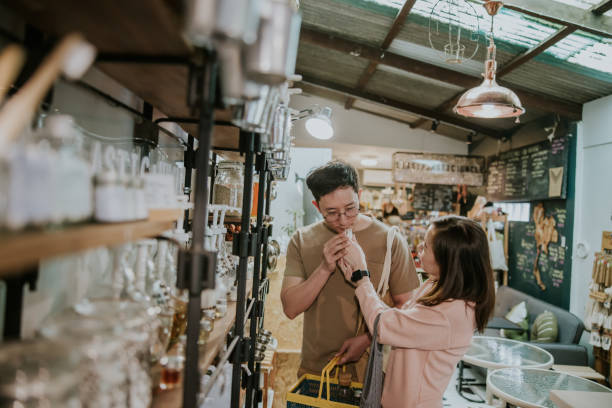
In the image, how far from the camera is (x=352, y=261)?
1.81 metres

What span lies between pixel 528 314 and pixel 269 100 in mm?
5458

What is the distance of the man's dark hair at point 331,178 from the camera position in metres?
1.89

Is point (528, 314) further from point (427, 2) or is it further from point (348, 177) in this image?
point (348, 177)

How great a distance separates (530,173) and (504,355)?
3.14 meters

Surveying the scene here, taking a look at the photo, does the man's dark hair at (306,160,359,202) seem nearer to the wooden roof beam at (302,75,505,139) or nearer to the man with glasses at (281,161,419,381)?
the man with glasses at (281,161,419,381)

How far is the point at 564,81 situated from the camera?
15.0ft

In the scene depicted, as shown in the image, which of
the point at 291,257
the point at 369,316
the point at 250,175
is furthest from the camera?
the point at 291,257

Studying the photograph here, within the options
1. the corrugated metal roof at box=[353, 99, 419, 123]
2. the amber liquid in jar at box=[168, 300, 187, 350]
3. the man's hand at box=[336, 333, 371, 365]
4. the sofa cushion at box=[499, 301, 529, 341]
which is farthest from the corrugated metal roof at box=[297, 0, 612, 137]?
the amber liquid in jar at box=[168, 300, 187, 350]

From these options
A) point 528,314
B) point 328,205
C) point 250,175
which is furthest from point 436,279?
point 528,314

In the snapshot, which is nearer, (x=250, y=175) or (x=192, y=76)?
(x=192, y=76)

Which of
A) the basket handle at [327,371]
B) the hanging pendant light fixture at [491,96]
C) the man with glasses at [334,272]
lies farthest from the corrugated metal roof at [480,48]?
the basket handle at [327,371]

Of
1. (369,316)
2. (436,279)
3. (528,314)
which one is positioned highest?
→ (436,279)

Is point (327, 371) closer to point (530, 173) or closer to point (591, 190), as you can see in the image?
point (591, 190)

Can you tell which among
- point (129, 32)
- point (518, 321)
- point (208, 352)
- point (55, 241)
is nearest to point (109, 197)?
point (55, 241)
